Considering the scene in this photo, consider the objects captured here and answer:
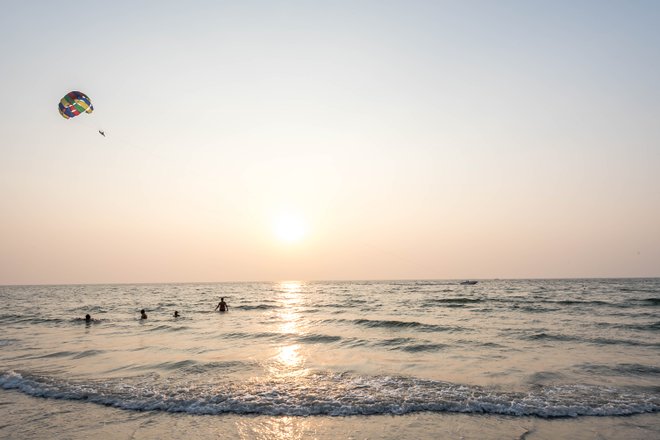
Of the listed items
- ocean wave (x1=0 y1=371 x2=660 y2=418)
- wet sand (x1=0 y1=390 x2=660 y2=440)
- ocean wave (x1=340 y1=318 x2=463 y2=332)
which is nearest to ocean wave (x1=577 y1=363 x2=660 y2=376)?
ocean wave (x1=0 y1=371 x2=660 y2=418)

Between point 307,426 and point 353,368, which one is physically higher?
point 307,426

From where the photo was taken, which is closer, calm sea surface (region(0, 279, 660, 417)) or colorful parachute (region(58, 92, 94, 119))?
calm sea surface (region(0, 279, 660, 417))

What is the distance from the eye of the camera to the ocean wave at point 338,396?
10.1 meters

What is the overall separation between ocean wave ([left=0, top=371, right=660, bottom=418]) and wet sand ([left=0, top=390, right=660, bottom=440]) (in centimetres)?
42

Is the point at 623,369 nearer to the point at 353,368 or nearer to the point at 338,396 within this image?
the point at 353,368

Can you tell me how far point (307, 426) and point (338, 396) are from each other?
220 cm

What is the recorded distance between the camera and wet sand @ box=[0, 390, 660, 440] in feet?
28.0

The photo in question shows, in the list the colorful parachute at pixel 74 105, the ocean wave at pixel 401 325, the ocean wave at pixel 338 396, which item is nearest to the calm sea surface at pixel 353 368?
the ocean wave at pixel 338 396

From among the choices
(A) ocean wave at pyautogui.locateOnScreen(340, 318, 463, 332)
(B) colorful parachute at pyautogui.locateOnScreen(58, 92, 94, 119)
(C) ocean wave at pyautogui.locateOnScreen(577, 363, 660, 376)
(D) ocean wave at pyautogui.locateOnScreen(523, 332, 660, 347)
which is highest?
(B) colorful parachute at pyautogui.locateOnScreen(58, 92, 94, 119)

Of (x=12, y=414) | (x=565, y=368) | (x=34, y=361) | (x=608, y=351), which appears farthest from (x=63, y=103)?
(x=608, y=351)

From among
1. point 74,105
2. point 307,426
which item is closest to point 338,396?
point 307,426

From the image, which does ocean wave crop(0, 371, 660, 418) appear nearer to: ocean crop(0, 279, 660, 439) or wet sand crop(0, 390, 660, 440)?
ocean crop(0, 279, 660, 439)

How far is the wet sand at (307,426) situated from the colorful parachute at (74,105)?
25619 millimetres

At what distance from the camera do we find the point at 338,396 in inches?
441
